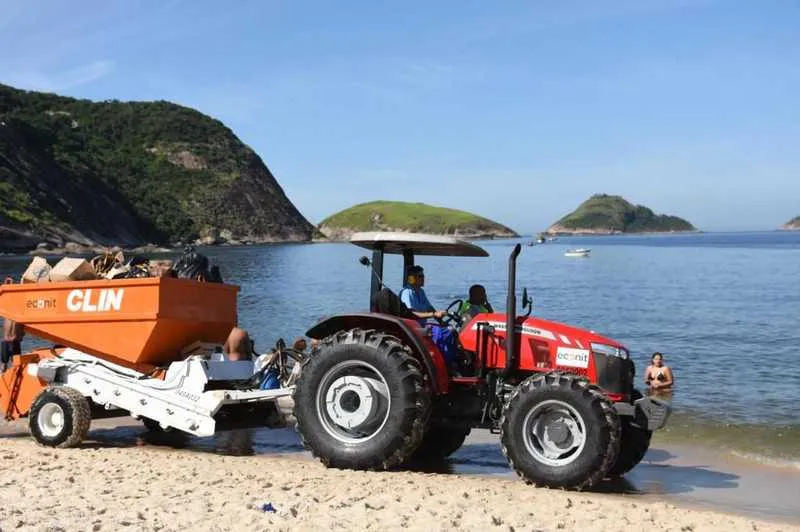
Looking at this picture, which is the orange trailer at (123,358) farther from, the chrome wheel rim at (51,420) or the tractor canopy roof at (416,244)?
the tractor canopy roof at (416,244)

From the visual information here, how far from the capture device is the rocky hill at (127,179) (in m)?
87.8

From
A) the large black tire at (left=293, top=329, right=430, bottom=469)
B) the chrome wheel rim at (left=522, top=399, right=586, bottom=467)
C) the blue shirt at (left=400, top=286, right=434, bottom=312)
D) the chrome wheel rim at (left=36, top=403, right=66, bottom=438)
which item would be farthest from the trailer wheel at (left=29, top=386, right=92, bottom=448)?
the chrome wheel rim at (left=522, top=399, right=586, bottom=467)

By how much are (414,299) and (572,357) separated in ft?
5.02

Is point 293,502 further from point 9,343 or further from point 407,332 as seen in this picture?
point 9,343

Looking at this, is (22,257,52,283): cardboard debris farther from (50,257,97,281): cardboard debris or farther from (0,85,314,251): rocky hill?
(0,85,314,251): rocky hill

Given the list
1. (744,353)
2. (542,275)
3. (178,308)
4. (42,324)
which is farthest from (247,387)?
(542,275)

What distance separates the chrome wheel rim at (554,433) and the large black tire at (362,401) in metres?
0.90

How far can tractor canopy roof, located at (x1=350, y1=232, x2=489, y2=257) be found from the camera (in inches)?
299

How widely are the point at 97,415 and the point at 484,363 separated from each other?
4.23 m

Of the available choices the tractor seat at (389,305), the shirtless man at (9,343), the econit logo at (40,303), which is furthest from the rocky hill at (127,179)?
the tractor seat at (389,305)

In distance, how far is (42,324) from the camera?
887cm

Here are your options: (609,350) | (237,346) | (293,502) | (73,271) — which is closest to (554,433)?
(609,350)

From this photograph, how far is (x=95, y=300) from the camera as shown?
864 cm

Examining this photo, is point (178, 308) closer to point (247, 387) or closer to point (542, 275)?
point (247, 387)
